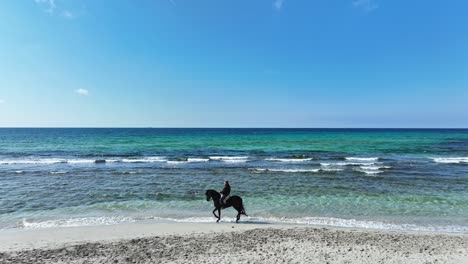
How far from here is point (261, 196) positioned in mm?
16281

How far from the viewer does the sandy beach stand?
7.99 meters

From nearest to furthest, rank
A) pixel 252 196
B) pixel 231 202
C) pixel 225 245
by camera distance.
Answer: pixel 225 245, pixel 231 202, pixel 252 196

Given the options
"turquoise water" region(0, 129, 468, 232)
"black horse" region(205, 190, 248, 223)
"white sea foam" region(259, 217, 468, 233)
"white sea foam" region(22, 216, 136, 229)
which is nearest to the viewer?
"white sea foam" region(259, 217, 468, 233)

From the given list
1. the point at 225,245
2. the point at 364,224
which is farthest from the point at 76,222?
the point at 364,224

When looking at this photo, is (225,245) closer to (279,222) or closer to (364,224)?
(279,222)

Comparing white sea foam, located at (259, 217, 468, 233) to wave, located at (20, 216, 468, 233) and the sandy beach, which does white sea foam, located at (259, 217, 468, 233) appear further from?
the sandy beach

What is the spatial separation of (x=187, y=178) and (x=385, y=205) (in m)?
13.0

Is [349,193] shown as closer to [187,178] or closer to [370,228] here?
[370,228]

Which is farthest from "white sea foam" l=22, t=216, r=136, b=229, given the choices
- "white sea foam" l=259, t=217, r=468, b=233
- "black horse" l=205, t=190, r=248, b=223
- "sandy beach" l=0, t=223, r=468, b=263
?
"white sea foam" l=259, t=217, r=468, b=233

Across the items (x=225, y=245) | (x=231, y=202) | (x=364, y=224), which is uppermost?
(x=231, y=202)

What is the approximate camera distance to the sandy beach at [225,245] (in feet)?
26.2

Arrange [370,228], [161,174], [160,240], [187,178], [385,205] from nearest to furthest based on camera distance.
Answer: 1. [160,240]
2. [370,228]
3. [385,205]
4. [187,178]
5. [161,174]

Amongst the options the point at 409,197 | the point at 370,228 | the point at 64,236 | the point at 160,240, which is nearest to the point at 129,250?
the point at 160,240

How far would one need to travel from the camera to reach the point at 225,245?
8961mm
